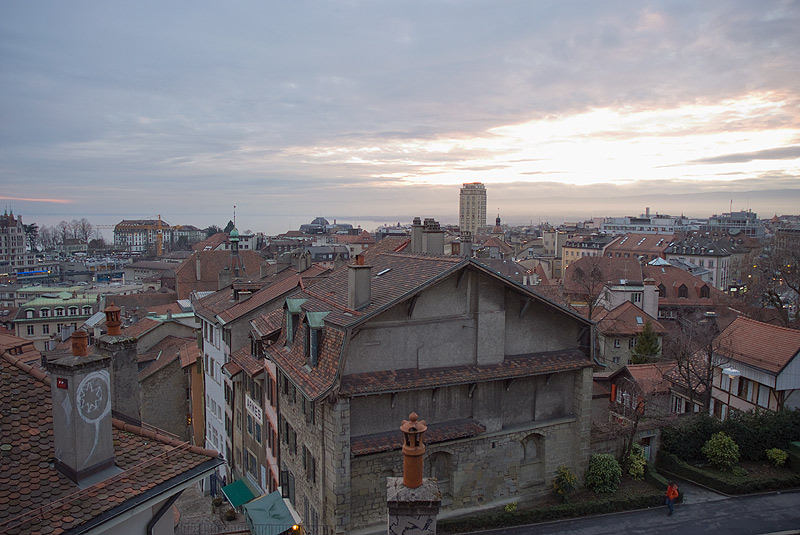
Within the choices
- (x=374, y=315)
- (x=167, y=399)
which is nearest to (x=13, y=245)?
(x=167, y=399)

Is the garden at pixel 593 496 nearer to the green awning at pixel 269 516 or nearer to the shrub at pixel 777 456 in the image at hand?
the shrub at pixel 777 456

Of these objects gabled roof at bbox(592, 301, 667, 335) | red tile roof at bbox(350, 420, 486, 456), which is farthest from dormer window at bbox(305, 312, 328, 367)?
gabled roof at bbox(592, 301, 667, 335)

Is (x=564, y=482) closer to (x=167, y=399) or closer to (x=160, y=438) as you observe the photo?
(x=160, y=438)

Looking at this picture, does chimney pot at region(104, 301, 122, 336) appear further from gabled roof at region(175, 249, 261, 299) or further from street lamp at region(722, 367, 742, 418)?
gabled roof at region(175, 249, 261, 299)

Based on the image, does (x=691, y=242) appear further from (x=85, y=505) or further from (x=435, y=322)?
(x=85, y=505)

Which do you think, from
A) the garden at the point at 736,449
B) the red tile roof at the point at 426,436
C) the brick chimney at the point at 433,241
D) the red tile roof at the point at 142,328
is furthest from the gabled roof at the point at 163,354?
the garden at the point at 736,449

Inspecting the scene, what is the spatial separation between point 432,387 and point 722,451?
1420 centimetres

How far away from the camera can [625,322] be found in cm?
4719

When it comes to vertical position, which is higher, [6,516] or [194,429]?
[6,516]

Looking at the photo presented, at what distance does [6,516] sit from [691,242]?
126340 mm

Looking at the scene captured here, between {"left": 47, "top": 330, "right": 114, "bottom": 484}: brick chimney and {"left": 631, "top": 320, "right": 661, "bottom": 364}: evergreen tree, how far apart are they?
40573mm

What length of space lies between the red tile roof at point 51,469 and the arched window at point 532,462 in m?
14.6

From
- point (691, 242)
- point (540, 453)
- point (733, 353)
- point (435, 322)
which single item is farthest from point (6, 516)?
point (691, 242)

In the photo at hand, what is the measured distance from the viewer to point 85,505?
8.23 meters
